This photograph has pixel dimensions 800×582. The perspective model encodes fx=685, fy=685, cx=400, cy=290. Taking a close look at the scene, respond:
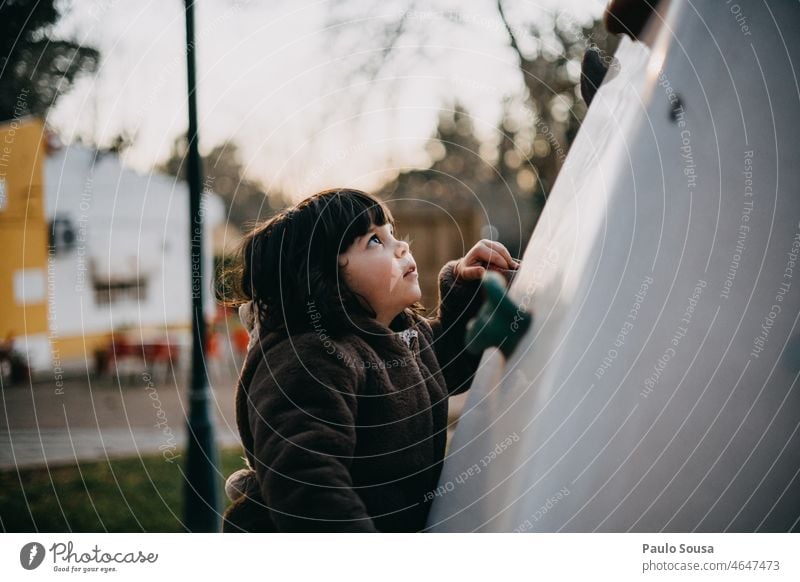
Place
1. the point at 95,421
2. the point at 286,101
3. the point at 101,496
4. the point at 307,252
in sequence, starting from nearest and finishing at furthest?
the point at 307,252 → the point at 286,101 → the point at 101,496 → the point at 95,421

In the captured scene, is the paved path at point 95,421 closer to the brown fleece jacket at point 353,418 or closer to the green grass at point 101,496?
the green grass at point 101,496

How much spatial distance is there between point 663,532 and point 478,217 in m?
1.61

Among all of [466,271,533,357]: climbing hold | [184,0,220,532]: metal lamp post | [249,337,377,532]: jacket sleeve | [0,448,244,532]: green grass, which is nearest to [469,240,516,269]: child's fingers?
[466,271,533,357]: climbing hold

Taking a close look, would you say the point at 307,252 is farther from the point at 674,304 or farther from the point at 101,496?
the point at 101,496

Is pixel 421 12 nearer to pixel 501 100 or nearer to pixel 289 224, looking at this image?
pixel 501 100

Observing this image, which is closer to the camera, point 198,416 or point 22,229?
point 198,416

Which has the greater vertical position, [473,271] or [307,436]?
[473,271]

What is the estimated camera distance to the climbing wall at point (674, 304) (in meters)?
0.70

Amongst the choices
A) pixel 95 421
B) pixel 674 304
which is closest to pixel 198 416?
pixel 674 304

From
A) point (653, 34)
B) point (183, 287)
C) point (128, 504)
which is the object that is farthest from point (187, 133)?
point (183, 287)

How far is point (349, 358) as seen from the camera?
2.52 ft

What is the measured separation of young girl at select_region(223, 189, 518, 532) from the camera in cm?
72

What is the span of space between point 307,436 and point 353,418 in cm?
7

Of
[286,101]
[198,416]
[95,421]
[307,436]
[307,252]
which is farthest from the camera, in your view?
[95,421]
